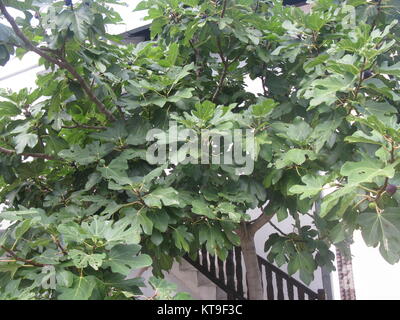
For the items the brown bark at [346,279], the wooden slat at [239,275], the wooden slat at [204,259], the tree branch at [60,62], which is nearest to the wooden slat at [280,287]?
the wooden slat at [239,275]

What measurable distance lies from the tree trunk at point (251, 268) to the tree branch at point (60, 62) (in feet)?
3.03

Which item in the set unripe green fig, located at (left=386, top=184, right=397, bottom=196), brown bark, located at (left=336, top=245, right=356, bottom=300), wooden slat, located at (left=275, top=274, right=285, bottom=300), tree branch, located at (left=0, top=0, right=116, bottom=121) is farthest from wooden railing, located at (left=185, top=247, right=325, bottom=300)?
unripe green fig, located at (left=386, top=184, right=397, bottom=196)

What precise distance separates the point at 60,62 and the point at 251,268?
137 cm

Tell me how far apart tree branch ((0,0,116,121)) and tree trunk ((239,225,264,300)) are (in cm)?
92

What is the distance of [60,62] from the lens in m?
1.60

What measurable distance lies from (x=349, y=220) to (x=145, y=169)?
0.84 m

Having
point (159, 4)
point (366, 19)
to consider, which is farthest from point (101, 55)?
point (366, 19)

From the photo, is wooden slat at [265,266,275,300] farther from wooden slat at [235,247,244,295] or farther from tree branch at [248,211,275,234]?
tree branch at [248,211,275,234]

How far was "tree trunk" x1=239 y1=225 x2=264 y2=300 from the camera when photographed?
2.18 m

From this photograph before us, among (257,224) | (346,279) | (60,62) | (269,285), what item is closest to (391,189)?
(257,224)

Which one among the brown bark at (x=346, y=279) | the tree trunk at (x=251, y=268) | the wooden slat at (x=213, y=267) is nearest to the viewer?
the tree trunk at (x=251, y=268)

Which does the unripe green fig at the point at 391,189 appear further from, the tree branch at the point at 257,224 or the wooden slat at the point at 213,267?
the wooden slat at the point at 213,267

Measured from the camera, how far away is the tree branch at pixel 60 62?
4.62 feet

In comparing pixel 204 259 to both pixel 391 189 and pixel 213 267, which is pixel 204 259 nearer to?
pixel 213 267
